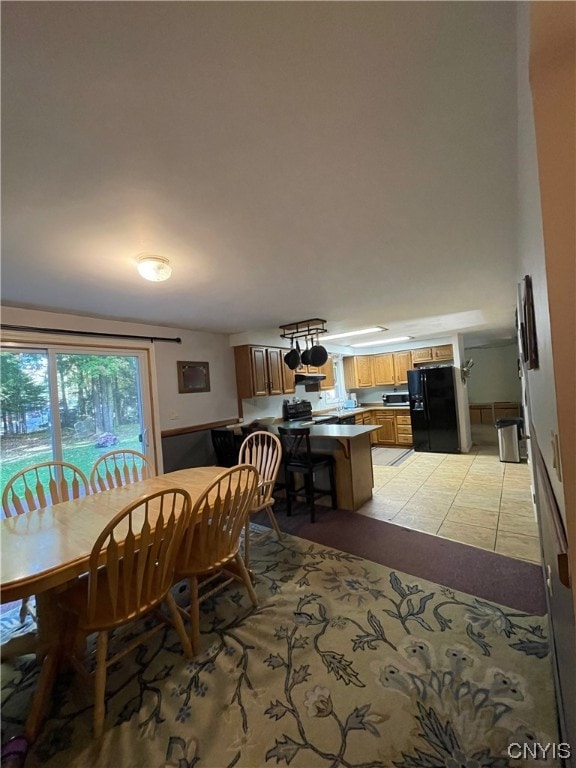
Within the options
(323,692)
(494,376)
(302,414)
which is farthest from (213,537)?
(494,376)

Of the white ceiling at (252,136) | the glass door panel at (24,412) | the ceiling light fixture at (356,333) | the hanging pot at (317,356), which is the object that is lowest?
the glass door panel at (24,412)

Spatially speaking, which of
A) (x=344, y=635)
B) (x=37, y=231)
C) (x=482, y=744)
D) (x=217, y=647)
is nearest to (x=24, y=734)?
(x=217, y=647)

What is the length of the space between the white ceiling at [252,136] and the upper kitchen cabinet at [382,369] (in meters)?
4.85

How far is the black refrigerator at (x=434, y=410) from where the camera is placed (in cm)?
562

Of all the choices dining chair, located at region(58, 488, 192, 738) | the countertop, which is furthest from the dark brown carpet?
the countertop

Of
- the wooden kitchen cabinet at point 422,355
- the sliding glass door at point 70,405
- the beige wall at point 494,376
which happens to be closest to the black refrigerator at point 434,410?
A: the wooden kitchen cabinet at point 422,355

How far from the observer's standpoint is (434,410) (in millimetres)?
5809

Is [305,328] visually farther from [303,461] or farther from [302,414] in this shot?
[303,461]

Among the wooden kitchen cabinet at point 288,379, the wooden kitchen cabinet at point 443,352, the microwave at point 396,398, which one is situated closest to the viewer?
the wooden kitchen cabinet at point 288,379

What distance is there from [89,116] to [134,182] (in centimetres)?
30

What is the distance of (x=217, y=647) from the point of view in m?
1.68

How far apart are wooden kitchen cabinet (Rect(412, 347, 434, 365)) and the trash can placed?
75.7 inches

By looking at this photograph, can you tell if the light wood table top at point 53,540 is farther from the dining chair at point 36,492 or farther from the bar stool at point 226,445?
the bar stool at point 226,445

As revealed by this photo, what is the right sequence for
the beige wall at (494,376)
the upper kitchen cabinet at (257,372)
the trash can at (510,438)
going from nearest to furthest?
the upper kitchen cabinet at (257,372), the trash can at (510,438), the beige wall at (494,376)
